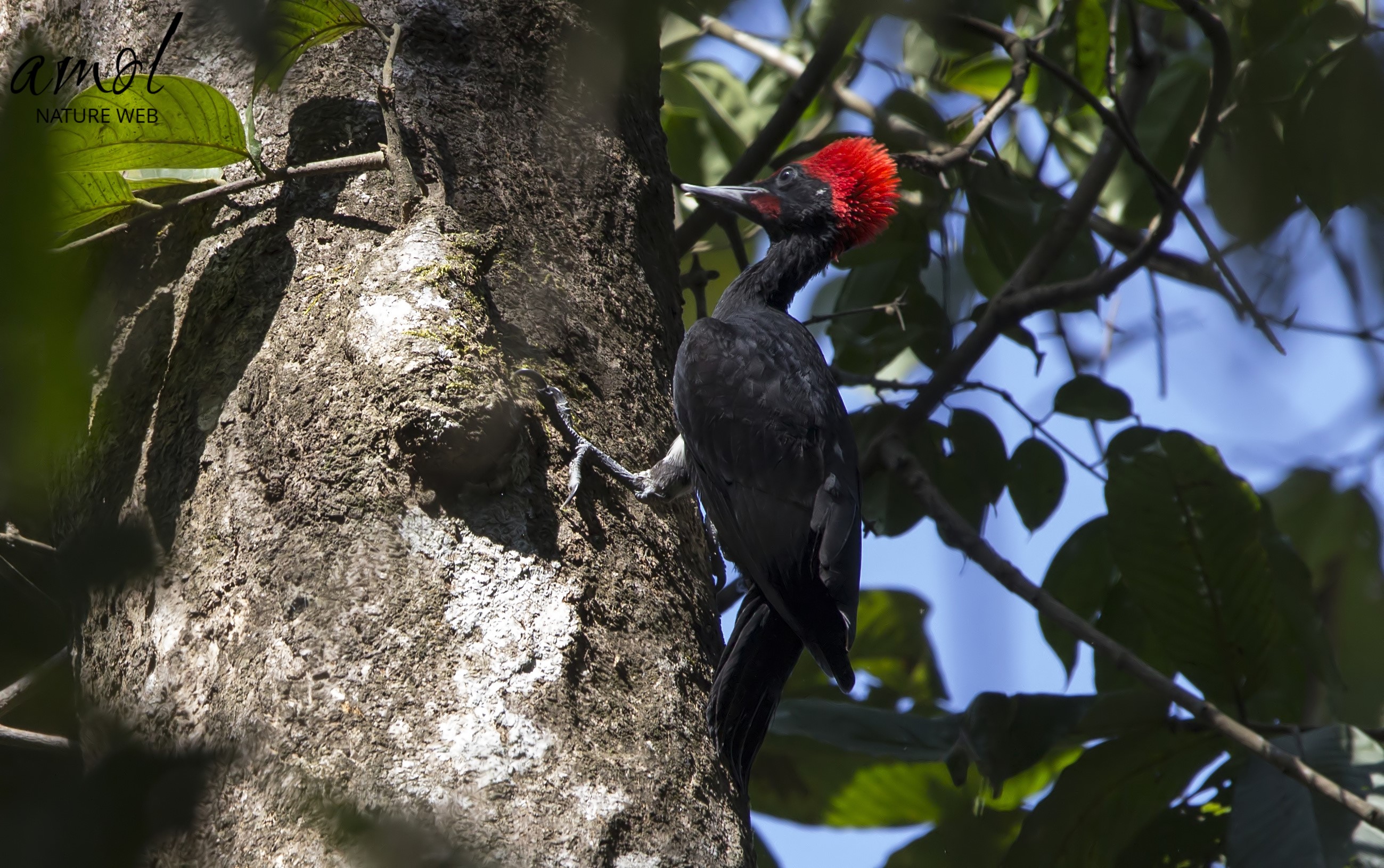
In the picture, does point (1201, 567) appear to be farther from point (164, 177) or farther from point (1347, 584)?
point (164, 177)

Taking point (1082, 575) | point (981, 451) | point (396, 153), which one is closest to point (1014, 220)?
point (981, 451)

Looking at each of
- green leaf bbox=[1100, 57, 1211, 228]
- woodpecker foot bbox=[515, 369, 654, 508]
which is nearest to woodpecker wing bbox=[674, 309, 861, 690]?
woodpecker foot bbox=[515, 369, 654, 508]

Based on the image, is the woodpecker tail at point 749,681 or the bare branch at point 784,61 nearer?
the woodpecker tail at point 749,681

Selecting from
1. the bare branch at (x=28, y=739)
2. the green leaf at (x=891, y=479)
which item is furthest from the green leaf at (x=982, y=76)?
the bare branch at (x=28, y=739)

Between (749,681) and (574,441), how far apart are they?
0.56 metres

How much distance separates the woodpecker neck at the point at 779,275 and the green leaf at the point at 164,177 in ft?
6.37

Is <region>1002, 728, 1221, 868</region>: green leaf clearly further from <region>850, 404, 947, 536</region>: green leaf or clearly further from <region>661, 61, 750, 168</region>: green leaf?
<region>661, 61, 750, 168</region>: green leaf

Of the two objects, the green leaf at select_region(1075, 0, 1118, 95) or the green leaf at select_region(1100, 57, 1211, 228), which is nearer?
the green leaf at select_region(1075, 0, 1118, 95)

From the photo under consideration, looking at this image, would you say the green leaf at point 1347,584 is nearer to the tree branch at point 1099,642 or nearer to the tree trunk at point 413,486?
the tree branch at point 1099,642

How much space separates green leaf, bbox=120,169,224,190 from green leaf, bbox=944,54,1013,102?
2859 mm

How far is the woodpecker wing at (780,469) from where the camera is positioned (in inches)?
99.2

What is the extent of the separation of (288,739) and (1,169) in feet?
3.78

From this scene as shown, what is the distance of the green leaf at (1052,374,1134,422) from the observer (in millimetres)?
3033

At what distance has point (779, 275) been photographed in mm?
3711
